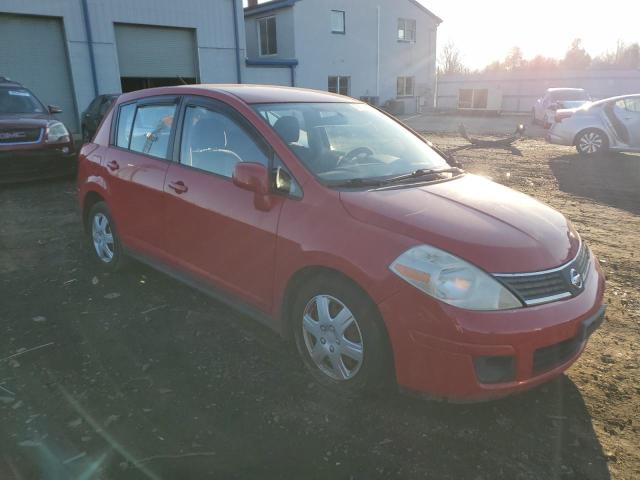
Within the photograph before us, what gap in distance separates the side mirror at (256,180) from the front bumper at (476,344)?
1.04 meters

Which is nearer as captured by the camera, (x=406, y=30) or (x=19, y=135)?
(x=19, y=135)

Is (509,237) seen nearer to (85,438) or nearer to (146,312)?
(85,438)

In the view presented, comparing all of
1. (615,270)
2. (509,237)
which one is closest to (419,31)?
(615,270)

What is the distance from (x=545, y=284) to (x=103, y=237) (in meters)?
4.03

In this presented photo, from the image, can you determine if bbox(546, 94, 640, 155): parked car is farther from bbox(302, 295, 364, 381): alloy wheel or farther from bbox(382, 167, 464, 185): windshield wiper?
bbox(302, 295, 364, 381): alloy wheel

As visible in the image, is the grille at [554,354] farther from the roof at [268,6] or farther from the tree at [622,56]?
the tree at [622,56]

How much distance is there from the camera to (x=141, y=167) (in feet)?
13.7

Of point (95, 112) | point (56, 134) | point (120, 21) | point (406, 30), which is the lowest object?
point (56, 134)

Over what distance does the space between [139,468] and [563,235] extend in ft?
8.49

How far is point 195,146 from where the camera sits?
3768 mm

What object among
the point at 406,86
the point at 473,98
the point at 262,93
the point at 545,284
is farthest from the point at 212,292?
the point at 473,98

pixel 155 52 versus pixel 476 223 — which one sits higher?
pixel 155 52

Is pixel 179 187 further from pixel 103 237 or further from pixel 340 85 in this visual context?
pixel 340 85

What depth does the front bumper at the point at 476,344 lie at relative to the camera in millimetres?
2389
